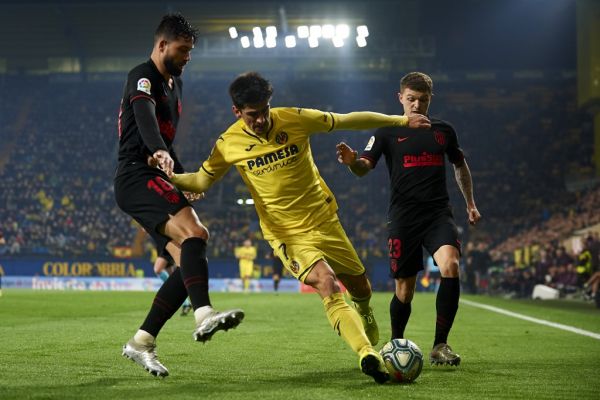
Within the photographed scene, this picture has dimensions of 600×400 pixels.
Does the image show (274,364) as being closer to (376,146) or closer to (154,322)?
(154,322)

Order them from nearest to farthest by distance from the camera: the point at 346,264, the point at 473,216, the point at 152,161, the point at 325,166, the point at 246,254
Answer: the point at 152,161
the point at 346,264
the point at 473,216
the point at 246,254
the point at 325,166

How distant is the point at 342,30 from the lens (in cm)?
4288

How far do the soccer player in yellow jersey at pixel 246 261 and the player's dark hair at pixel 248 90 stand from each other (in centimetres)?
2382

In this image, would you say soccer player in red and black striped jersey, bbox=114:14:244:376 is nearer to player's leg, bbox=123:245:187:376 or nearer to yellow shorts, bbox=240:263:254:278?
player's leg, bbox=123:245:187:376

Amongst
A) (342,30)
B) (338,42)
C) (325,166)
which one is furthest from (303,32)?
(325,166)

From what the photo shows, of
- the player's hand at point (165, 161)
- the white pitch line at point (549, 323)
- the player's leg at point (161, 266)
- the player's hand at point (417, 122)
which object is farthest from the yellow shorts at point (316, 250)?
the player's leg at point (161, 266)

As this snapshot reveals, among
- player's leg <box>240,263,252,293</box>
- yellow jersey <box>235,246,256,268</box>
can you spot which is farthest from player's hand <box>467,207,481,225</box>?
player's leg <box>240,263,252,293</box>

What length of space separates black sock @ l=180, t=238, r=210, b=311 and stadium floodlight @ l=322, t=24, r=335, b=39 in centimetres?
3835

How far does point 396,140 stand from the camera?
732cm

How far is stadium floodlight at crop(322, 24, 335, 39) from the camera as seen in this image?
141 feet

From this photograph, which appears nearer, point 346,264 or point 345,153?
point 346,264

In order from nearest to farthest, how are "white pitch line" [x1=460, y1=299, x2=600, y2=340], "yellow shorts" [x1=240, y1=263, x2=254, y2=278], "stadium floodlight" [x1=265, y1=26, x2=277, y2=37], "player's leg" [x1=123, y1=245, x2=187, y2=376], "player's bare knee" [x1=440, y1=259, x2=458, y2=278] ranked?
1. "player's leg" [x1=123, y1=245, x2=187, y2=376]
2. "player's bare knee" [x1=440, y1=259, x2=458, y2=278]
3. "white pitch line" [x1=460, y1=299, x2=600, y2=340]
4. "yellow shorts" [x1=240, y1=263, x2=254, y2=278]
5. "stadium floodlight" [x1=265, y1=26, x2=277, y2=37]

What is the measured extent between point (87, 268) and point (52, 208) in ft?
22.1

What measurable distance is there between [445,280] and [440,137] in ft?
3.98
